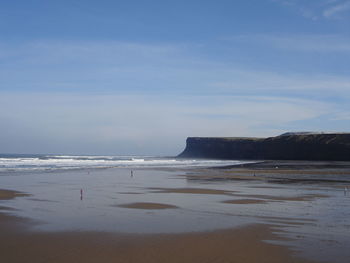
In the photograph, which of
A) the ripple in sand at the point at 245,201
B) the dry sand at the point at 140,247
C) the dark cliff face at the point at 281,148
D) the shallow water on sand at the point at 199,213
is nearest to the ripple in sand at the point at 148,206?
the shallow water on sand at the point at 199,213

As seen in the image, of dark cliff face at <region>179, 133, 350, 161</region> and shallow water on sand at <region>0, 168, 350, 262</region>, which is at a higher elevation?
dark cliff face at <region>179, 133, 350, 161</region>

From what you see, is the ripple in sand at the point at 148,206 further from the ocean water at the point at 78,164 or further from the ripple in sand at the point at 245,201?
the ocean water at the point at 78,164

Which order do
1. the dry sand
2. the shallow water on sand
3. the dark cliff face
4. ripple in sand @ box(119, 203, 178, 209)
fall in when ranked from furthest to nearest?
the dark cliff face → ripple in sand @ box(119, 203, 178, 209) → the shallow water on sand → the dry sand

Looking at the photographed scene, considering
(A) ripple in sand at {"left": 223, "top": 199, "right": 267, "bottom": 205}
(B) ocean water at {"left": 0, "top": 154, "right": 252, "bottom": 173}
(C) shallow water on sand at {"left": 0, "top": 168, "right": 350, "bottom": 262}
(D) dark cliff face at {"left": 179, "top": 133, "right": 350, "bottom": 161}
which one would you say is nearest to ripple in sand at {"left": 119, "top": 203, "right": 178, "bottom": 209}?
(C) shallow water on sand at {"left": 0, "top": 168, "right": 350, "bottom": 262}

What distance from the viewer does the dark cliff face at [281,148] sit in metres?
95.4

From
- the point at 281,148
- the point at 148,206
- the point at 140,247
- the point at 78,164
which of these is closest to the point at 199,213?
the point at 148,206

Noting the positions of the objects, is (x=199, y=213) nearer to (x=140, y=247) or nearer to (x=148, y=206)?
(x=148, y=206)

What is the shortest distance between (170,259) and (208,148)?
442 ft

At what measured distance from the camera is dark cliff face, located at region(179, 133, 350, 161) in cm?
9544

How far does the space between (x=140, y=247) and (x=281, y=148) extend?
4114 inches

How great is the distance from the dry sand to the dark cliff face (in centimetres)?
8787

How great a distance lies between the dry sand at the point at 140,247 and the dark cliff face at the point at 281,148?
87.9 meters

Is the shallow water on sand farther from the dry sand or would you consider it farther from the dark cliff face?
the dark cliff face

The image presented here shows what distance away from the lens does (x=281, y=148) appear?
110 meters
